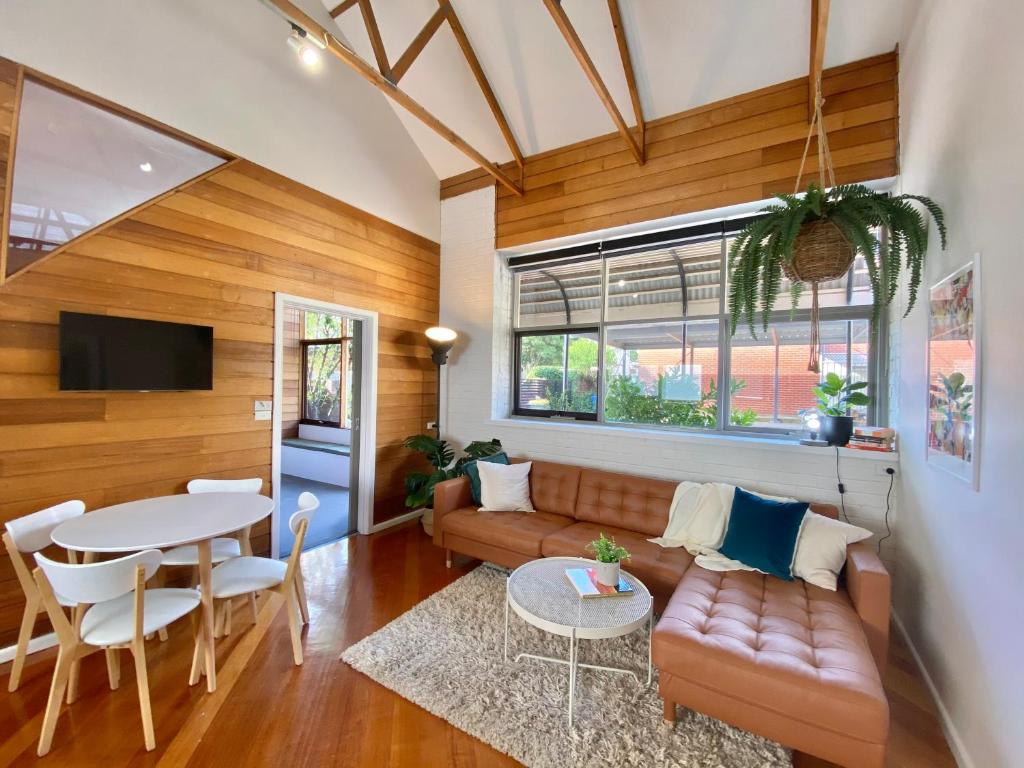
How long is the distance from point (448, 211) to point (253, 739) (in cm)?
459

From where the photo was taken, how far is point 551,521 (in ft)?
10.7

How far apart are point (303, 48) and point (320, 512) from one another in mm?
4153

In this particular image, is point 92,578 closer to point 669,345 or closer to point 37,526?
point 37,526

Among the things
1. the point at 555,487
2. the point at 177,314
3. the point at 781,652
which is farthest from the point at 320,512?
the point at 781,652

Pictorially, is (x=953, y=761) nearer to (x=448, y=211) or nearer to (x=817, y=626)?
(x=817, y=626)

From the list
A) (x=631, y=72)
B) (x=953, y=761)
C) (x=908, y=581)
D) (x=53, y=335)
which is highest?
(x=631, y=72)

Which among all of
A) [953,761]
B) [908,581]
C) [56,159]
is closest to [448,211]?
[56,159]

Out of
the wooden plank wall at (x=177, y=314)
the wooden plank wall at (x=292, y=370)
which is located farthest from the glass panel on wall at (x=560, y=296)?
the wooden plank wall at (x=292, y=370)

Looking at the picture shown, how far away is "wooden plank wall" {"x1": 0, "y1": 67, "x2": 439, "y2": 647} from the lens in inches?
86.4

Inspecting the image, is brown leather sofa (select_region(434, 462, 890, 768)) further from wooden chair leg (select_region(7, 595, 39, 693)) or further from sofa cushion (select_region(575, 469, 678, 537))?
wooden chair leg (select_region(7, 595, 39, 693))

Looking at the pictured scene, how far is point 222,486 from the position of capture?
2748mm

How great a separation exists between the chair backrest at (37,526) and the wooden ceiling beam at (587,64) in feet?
12.8

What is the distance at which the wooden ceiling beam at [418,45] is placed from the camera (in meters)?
3.03

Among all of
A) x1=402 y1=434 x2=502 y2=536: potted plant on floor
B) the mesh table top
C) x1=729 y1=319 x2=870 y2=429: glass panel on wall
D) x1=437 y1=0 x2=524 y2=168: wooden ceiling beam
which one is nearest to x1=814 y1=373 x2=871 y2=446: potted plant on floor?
x1=729 y1=319 x2=870 y2=429: glass panel on wall
